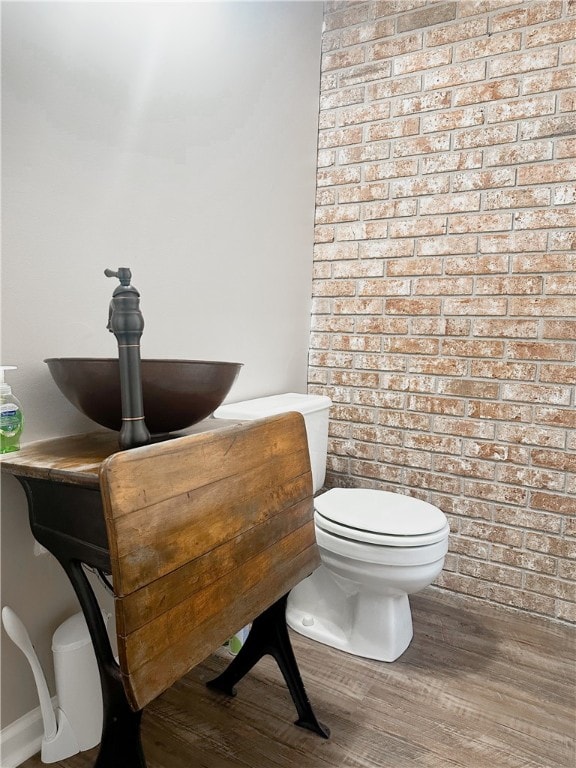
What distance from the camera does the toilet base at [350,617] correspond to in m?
1.76

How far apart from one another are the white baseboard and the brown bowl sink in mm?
793

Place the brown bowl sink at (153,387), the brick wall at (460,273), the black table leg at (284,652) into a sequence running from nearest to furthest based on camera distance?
1. the brown bowl sink at (153,387)
2. the black table leg at (284,652)
3. the brick wall at (460,273)

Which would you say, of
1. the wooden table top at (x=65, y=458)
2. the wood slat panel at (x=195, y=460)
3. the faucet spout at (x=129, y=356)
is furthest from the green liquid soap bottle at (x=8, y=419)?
the wood slat panel at (x=195, y=460)

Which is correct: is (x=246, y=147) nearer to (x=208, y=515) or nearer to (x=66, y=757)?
(x=208, y=515)

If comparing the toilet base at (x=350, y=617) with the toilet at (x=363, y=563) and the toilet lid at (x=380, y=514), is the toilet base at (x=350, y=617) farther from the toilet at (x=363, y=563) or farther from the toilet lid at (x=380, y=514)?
the toilet lid at (x=380, y=514)

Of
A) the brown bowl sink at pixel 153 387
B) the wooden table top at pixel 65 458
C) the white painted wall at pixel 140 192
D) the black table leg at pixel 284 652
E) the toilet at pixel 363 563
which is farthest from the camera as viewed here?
the toilet at pixel 363 563

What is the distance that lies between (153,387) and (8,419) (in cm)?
33

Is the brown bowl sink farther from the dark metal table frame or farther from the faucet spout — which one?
the dark metal table frame

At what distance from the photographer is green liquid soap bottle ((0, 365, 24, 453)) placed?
3.76 feet

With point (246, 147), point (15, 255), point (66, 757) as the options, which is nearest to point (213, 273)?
point (246, 147)

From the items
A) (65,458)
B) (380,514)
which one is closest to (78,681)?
(65,458)

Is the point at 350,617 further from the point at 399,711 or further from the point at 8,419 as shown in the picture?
the point at 8,419

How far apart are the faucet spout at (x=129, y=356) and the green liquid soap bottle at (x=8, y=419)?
284 millimetres

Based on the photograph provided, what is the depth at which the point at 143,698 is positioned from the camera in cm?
89
